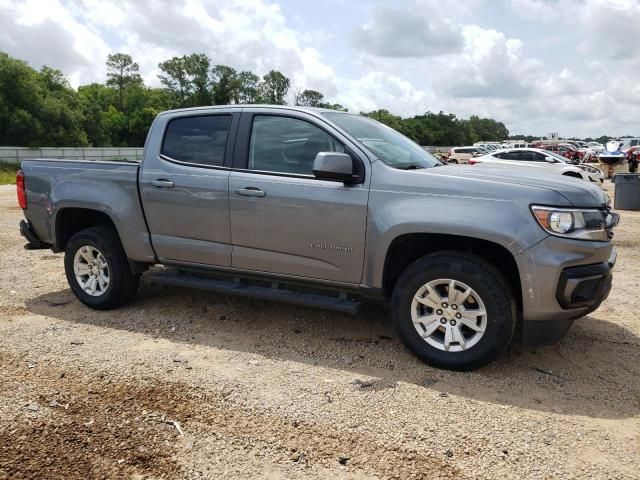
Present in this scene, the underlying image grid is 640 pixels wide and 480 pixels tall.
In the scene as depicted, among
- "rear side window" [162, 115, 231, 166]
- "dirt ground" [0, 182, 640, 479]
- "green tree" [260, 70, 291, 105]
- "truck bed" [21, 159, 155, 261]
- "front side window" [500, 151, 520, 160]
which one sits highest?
"green tree" [260, 70, 291, 105]

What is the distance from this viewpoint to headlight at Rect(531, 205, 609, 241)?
3.65 metres

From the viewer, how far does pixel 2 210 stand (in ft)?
44.1

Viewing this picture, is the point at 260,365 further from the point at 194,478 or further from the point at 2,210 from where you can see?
the point at 2,210

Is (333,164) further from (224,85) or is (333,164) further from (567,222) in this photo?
(224,85)

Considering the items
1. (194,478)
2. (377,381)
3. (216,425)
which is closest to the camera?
(194,478)

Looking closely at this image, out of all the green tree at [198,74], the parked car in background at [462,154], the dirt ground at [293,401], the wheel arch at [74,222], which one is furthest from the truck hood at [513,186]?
the green tree at [198,74]

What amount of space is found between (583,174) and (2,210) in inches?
672

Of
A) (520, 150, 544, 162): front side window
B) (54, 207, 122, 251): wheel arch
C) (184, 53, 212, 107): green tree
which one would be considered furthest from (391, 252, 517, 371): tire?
(184, 53, 212, 107): green tree

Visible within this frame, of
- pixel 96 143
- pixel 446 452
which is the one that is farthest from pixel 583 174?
pixel 96 143

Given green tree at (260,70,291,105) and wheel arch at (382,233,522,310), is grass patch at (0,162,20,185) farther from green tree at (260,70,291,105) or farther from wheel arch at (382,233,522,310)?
green tree at (260,70,291,105)

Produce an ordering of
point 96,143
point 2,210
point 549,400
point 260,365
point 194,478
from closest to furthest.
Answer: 1. point 194,478
2. point 549,400
3. point 260,365
4. point 2,210
5. point 96,143

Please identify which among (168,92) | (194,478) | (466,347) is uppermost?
(168,92)

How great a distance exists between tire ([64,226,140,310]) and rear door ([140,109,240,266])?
49 centimetres

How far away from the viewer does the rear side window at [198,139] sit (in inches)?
192
